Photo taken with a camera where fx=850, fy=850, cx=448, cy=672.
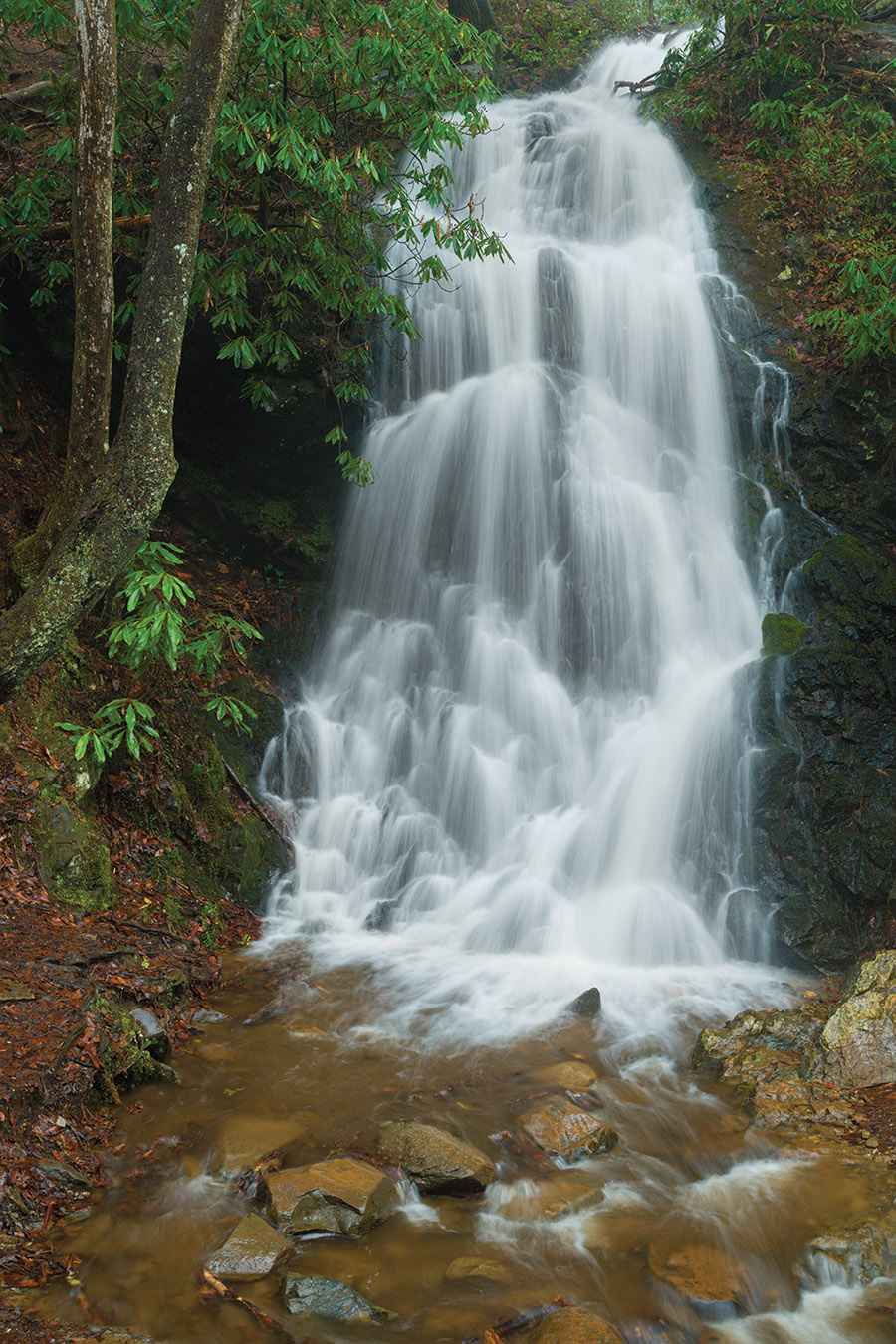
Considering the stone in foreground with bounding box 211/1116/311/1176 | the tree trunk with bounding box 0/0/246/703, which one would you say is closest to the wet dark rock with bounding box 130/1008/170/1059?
the stone in foreground with bounding box 211/1116/311/1176

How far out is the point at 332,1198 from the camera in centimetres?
358

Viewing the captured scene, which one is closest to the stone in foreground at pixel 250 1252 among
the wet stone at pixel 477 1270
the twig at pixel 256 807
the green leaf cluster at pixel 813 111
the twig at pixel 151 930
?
the wet stone at pixel 477 1270

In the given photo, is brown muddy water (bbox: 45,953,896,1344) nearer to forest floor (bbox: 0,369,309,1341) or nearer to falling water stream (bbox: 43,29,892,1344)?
falling water stream (bbox: 43,29,892,1344)

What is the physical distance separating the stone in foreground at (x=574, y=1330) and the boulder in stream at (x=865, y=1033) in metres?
2.39

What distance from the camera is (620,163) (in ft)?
44.5

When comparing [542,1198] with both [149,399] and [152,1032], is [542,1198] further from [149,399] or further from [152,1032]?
[149,399]

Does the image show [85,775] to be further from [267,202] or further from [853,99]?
[853,99]

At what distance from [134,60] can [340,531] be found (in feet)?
17.0

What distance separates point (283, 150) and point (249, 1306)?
275 inches

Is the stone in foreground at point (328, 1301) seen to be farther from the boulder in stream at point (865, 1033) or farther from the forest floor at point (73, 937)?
the boulder in stream at point (865, 1033)

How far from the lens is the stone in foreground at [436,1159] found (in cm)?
388

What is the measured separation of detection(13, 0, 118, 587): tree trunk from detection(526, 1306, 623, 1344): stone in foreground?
469cm

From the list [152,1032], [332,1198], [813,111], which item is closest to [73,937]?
[152,1032]

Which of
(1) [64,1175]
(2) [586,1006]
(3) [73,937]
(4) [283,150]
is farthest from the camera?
(4) [283,150]
